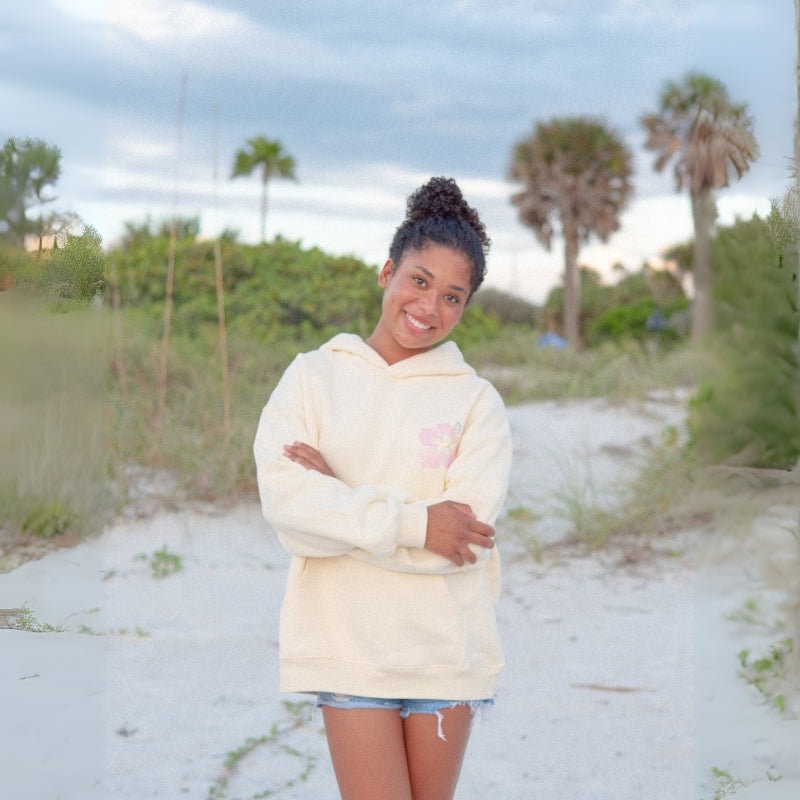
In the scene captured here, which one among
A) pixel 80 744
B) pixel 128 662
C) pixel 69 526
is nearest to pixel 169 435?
pixel 128 662

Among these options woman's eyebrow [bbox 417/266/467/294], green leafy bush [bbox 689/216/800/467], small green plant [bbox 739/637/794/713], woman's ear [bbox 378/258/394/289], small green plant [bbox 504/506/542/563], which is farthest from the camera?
green leafy bush [bbox 689/216/800/467]

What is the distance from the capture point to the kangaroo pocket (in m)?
1.71

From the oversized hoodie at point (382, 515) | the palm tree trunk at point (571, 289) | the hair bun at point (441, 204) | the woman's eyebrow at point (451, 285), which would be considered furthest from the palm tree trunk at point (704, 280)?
the palm tree trunk at point (571, 289)

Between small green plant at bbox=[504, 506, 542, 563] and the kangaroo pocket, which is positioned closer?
the kangaroo pocket

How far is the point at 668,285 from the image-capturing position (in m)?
24.0

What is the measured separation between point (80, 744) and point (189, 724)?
58 cm

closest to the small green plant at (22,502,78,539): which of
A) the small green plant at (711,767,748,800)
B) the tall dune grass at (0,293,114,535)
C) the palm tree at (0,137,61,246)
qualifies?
the tall dune grass at (0,293,114,535)

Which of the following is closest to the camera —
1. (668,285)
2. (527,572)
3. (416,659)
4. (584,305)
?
(416,659)

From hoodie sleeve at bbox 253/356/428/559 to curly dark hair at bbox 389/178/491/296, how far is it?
1.54 ft

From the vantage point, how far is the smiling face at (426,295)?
72.6 inches

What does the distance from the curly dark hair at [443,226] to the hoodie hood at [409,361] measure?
0.15 m

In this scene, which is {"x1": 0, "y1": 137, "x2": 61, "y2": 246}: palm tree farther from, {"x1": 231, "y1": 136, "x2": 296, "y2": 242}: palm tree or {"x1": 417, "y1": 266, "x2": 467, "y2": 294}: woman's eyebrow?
{"x1": 231, "y1": 136, "x2": 296, "y2": 242}: palm tree

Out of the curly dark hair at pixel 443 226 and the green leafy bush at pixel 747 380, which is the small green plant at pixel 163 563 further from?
the curly dark hair at pixel 443 226

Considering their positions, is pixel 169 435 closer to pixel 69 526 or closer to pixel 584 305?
pixel 69 526
